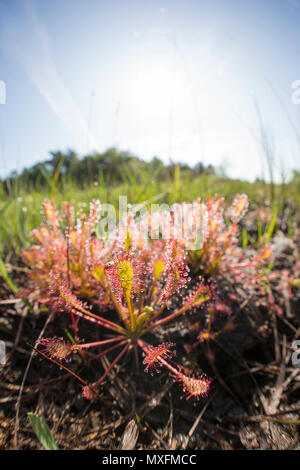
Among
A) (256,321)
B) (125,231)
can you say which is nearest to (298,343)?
(256,321)

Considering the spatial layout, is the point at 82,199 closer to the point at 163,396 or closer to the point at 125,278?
the point at 125,278

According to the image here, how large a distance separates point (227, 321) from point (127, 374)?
57 cm

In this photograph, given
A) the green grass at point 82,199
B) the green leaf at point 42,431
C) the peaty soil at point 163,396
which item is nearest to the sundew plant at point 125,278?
the peaty soil at point 163,396

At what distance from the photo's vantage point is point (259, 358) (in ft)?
3.92

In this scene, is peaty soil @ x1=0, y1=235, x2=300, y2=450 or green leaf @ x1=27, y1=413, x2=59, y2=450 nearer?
green leaf @ x1=27, y1=413, x2=59, y2=450

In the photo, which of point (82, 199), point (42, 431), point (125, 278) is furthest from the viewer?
point (82, 199)

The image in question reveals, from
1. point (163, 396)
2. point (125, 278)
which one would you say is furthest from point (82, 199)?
point (163, 396)

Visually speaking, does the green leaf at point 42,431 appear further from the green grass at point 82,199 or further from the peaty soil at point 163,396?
the green grass at point 82,199

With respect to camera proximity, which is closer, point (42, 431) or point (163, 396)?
point (42, 431)

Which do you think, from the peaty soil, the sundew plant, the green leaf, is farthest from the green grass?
the green leaf

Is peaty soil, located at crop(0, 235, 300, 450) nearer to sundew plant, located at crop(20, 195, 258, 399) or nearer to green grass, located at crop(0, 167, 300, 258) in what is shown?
sundew plant, located at crop(20, 195, 258, 399)

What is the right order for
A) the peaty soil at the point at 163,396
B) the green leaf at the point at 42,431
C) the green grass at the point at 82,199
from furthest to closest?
the green grass at the point at 82,199, the peaty soil at the point at 163,396, the green leaf at the point at 42,431

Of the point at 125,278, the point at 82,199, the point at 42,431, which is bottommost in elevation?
the point at 42,431
